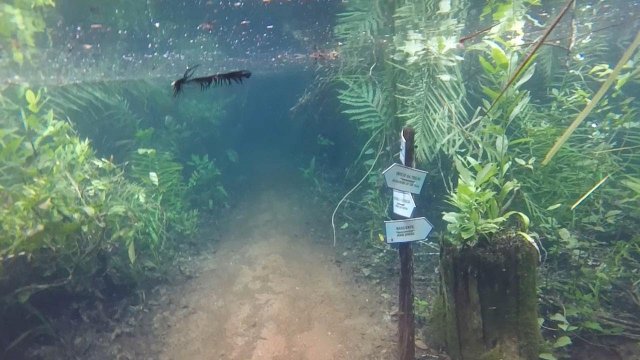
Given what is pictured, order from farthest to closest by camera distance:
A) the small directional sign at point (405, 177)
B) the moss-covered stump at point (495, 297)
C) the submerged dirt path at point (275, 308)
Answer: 1. the submerged dirt path at point (275, 308)
2. the moss-covered stump at point (495, 297)
3. the small directional sign at point (405, 177)

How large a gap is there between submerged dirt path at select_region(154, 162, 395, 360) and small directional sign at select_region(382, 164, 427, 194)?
5.48 feet

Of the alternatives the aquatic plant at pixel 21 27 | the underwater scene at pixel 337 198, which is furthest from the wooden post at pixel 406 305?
the aquatic plant at pixel 21 27

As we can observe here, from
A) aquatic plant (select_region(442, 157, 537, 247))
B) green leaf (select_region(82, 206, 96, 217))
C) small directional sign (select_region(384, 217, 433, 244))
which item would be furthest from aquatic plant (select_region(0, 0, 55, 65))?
aquatic plant (select_region(442, 157, 537, 247))

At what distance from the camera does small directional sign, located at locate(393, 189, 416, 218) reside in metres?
2.82

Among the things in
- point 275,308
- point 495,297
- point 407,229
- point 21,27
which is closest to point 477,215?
point 407,229

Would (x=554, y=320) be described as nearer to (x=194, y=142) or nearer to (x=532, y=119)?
(x=532, y=119)

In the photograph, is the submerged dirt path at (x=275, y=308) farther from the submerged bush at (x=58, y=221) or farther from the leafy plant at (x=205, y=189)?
the leafy plant at (x=205, y=189)

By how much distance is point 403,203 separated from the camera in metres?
2.85

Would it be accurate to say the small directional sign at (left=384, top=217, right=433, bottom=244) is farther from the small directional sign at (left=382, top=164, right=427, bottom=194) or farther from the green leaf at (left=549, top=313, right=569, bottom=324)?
the green leaf at (left=549, top=313, right=569, bottom=324)

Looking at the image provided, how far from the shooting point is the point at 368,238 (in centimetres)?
548

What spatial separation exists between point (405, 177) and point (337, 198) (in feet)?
13.7

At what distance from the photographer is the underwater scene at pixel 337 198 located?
3100 mm

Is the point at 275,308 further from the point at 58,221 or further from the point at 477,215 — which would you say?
the point at 477,215

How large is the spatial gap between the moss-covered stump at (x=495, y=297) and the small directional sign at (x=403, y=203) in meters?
0.49
